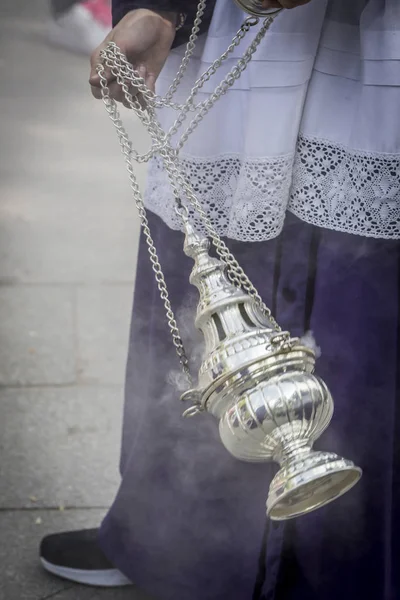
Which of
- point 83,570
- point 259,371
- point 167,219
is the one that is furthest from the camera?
point 83,570

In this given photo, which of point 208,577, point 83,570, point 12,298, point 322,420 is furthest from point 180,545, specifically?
point 12,298

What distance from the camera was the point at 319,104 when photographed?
97 cm

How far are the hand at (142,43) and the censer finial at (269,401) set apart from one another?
0.33 metres

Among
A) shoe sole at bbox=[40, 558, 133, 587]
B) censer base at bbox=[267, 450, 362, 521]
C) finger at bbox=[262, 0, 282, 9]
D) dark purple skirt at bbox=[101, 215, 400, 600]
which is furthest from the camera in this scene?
shoe sole at bbox=[40, 558, 133, 587]

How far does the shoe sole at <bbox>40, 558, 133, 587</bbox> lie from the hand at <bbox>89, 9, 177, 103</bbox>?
89cm

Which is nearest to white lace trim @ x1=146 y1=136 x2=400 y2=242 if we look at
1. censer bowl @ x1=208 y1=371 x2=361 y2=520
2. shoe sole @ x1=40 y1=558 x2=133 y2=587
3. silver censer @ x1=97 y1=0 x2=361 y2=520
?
silver censer @ x1=97 y1=0 x2=361 y2=520

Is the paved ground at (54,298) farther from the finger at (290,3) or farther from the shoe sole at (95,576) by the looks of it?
the finger at (290,3)

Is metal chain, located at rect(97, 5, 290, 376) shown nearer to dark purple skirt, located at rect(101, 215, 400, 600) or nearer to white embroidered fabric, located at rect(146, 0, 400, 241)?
white embroidered fabric, located at rect(146, 0, 400, 241)

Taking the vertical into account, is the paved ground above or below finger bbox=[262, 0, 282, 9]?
below

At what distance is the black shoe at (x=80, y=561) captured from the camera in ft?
4.61

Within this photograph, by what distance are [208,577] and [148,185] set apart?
67 cm

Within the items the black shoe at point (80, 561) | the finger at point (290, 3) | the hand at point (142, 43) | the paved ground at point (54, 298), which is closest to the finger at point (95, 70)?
the hand at point (142, 43)

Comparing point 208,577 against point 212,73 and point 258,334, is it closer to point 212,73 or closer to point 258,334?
point 258,334

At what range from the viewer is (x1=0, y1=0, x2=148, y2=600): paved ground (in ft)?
4.72
